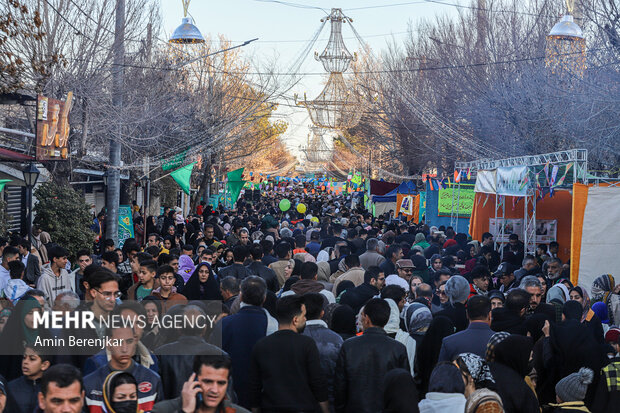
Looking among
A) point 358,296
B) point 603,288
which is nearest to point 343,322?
point 358,296

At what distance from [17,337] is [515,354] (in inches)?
140

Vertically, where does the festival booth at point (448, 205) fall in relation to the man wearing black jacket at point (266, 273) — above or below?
above

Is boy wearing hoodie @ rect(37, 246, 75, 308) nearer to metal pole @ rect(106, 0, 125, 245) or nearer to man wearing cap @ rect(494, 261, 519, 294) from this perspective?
man wearing cap @ rect(494, 261, 519, 294)

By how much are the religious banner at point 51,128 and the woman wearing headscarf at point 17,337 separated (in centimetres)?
919

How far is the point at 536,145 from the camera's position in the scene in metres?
26.0

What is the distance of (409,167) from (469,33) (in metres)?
12.1

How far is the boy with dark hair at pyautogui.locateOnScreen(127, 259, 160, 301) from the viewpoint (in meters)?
8.36

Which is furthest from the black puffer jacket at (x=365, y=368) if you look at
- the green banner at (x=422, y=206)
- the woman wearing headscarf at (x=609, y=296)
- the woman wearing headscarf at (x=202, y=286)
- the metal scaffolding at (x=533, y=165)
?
the green banner at (x=422, y=206)

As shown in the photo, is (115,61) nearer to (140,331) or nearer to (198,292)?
(198,292)

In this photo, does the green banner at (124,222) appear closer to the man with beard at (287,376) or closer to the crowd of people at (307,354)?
the crowd of people at (307,354)

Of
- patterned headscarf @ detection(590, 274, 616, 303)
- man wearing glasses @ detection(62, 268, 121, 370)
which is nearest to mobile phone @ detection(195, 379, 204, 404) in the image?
man wearing glasses @ detection(62, 268, 121, 370)

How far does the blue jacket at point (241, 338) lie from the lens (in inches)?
234

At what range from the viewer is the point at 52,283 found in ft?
30.0

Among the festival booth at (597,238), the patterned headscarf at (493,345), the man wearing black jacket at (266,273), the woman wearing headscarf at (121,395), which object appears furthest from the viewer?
the festival booth at (597,238)
